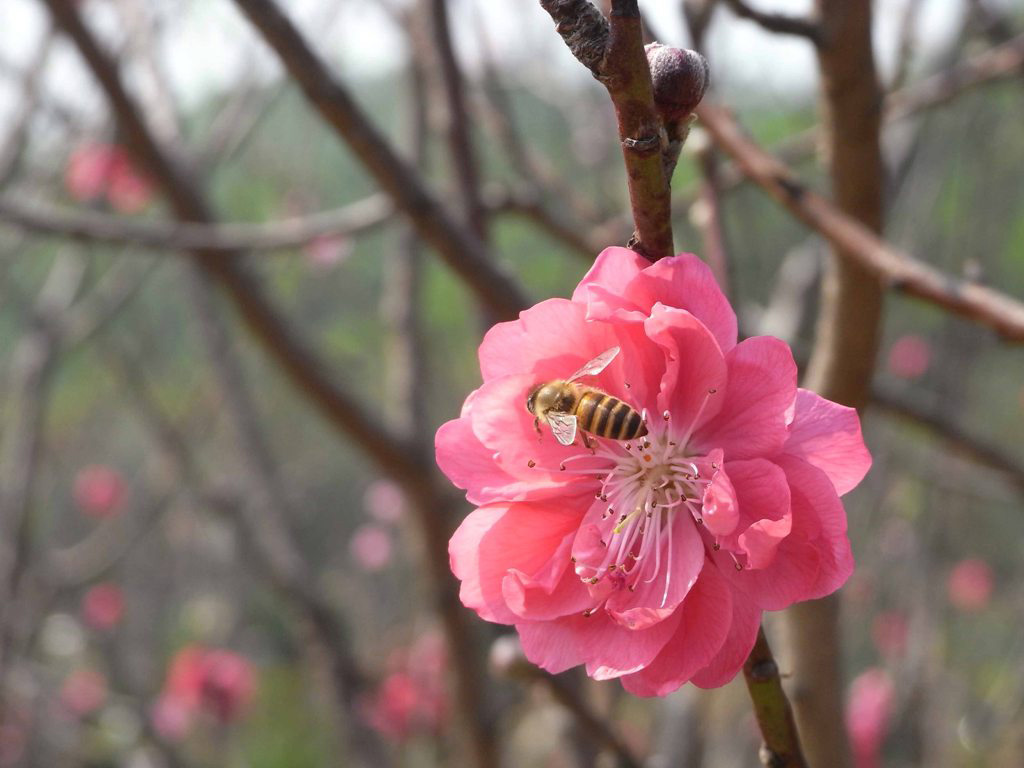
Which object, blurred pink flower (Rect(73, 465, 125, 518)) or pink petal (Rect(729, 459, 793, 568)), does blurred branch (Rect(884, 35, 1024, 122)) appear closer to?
pink petal (Rect(729, 459, 793, 568))

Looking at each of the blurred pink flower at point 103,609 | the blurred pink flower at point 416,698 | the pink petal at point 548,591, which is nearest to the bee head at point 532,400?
the pink petal at point 548,591

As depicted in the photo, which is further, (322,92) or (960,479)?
(960,479)

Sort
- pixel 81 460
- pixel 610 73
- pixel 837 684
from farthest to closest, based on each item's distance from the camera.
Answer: pixel 81 460 → pixel 837 684 → pixel 610 73

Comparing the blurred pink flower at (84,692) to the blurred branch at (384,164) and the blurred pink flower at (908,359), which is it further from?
the blurred pink flower at (908,359)

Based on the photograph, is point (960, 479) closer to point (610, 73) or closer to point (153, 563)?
point (610, 73)

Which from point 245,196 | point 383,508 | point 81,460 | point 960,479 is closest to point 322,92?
point 960,479

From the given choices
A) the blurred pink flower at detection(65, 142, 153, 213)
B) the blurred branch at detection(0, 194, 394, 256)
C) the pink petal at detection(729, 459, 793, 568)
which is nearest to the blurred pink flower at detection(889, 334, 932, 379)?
the blurred pink flower at detection(65, 142, 153, 213)

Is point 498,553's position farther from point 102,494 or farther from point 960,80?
point 102,494
